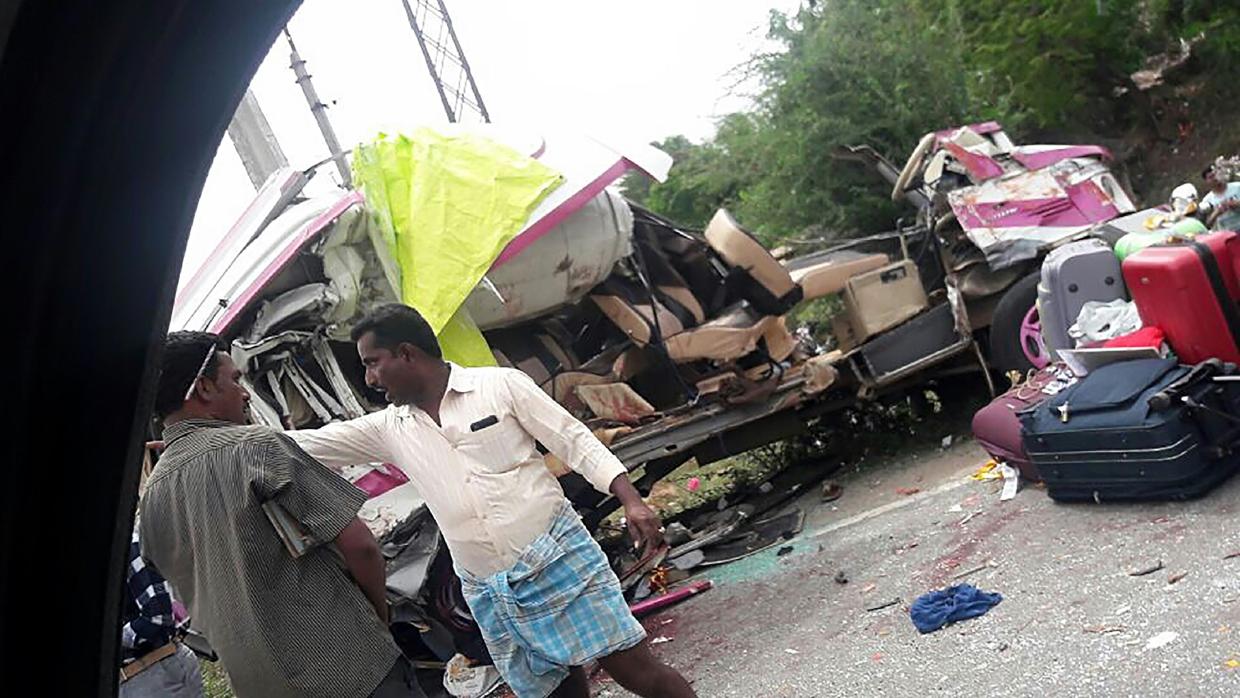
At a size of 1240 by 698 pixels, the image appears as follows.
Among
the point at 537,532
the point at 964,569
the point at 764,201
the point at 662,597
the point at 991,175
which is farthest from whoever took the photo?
the point at 764,201

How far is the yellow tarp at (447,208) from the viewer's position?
6348 millimetres

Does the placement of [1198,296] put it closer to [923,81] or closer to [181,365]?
[181,365]

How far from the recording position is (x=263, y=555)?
293 centimetres

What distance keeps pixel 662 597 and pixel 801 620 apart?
1.23m

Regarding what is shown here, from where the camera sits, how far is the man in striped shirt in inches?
115

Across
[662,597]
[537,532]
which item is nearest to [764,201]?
[662,597]

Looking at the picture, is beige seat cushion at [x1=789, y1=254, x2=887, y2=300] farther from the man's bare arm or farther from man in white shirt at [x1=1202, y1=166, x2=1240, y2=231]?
the man's bare arm

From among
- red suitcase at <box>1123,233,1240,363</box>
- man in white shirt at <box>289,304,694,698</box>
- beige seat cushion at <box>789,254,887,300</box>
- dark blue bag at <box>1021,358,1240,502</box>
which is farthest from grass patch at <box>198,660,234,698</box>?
red suitcase at <box>1123,233,1240,363</box>

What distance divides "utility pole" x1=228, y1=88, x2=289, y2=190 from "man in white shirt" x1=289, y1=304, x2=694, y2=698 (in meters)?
9.01

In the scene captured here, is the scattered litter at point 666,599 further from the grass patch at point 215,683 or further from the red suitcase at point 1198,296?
the red suitcase at point 1198,296

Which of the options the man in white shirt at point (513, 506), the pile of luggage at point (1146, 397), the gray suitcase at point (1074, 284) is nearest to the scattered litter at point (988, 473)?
the pile of luggage at point (1146, 397)

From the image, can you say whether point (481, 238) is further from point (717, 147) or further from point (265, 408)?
point (717, 147)

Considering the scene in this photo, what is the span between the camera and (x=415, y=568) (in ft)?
19.4

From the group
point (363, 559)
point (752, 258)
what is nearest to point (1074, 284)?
point (752, 258)
